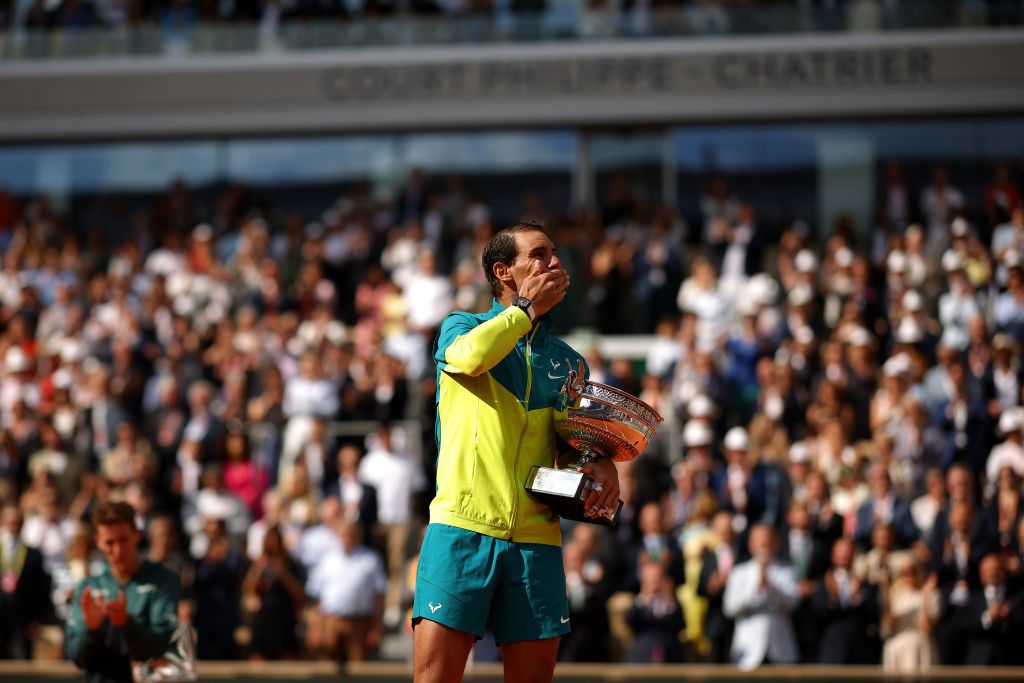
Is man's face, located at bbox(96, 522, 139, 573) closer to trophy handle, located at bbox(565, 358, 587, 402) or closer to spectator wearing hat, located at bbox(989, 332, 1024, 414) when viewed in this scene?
trophy handle, located at bbox(565, 358, 587, 402)

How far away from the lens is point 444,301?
50.5ft

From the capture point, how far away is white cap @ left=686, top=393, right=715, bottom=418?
13117 mm

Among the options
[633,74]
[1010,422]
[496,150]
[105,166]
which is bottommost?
[1010,422]

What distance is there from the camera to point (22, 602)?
12.4 meters

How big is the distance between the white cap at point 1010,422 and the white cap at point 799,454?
161 centimetres

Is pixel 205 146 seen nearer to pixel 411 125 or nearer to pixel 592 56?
pixel 411 125

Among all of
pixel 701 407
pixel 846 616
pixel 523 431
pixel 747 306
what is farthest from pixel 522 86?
pixel 523 431

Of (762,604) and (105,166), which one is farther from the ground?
(105,166)

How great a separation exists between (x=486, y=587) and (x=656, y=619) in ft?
22.4

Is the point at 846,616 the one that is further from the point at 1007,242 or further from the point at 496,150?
the point at 496,150

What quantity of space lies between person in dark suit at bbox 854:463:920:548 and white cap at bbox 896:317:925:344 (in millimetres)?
2402

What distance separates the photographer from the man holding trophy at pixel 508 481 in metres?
4.61

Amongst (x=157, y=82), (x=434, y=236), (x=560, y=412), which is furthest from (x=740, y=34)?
(x=560, y=412)

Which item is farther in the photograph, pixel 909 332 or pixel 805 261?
pixel 805 261
